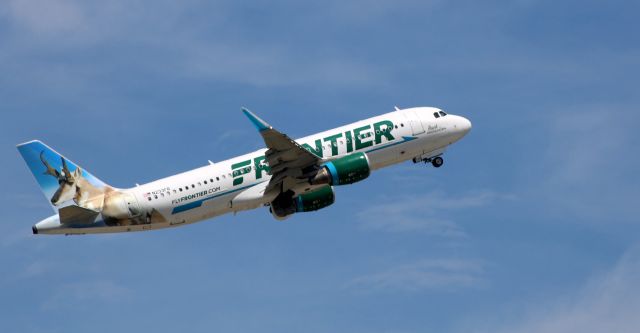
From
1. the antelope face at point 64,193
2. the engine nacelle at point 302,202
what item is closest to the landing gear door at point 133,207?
the antelope face at point 64,193

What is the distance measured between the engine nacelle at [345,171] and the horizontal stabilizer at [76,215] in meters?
14.9

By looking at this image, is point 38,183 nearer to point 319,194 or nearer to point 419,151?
point 319,194

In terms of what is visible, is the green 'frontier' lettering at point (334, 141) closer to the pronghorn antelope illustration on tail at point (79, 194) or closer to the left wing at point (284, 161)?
the left wing at point (284, 161)

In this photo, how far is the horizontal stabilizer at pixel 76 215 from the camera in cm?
6644

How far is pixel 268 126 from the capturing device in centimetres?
6519

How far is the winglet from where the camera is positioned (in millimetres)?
64000

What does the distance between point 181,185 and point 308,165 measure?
8.53 m

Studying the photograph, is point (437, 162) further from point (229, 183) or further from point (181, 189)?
point (181, 189)

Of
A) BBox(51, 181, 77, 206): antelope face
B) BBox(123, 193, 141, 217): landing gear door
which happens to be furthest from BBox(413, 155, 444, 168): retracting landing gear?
BBox(51, 181, 77, 206): antelope face

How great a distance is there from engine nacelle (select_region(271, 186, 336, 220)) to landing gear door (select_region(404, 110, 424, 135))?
7.33 meters

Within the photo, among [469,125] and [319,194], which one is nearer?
[319,194]

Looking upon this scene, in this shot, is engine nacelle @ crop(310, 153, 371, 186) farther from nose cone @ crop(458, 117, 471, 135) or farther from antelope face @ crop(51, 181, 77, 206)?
antelope face @ crop(51, 181, 77, 206)

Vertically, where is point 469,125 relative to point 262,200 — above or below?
above

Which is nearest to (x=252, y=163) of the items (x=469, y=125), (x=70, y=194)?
(x=70, y=194)
